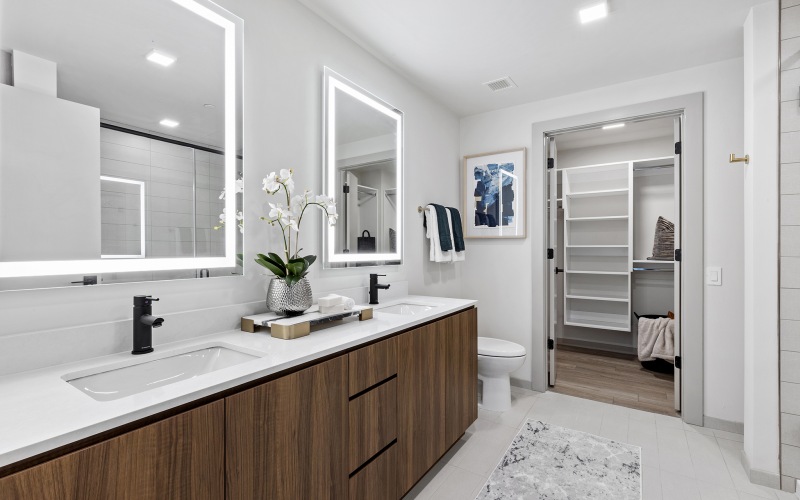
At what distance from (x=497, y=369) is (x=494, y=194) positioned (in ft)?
4.86

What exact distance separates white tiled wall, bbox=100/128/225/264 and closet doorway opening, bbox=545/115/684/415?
2.95 metres

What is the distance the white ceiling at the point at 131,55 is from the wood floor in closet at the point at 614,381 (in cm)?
319

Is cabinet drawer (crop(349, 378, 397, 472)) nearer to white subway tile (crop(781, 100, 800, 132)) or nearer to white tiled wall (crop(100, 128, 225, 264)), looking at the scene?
white tiled wall (crop(100, 128, 225, 264))

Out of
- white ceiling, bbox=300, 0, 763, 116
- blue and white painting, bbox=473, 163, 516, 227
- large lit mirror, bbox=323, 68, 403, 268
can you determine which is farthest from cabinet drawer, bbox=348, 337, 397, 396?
blue and white painting, bbox=473, 163, 516, 227

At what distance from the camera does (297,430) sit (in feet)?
3.65

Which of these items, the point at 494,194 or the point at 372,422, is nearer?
the point at 372,422

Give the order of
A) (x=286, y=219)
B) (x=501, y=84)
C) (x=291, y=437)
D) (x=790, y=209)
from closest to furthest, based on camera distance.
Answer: (x=291, y=437) → (x=286, y=219) → (x=790, y=209) → (x=501, y=84)

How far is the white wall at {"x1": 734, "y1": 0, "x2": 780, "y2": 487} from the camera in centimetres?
185

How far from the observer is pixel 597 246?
13.3 feet

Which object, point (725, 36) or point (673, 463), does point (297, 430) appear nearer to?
point (673, 463)

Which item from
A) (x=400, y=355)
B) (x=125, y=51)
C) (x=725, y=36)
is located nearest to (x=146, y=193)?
(x=125, y=51)

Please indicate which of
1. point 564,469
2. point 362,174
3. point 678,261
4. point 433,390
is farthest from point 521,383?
point 362,174

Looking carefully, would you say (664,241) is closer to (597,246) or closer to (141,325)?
(597,246)

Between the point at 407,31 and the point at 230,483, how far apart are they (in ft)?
7.35
